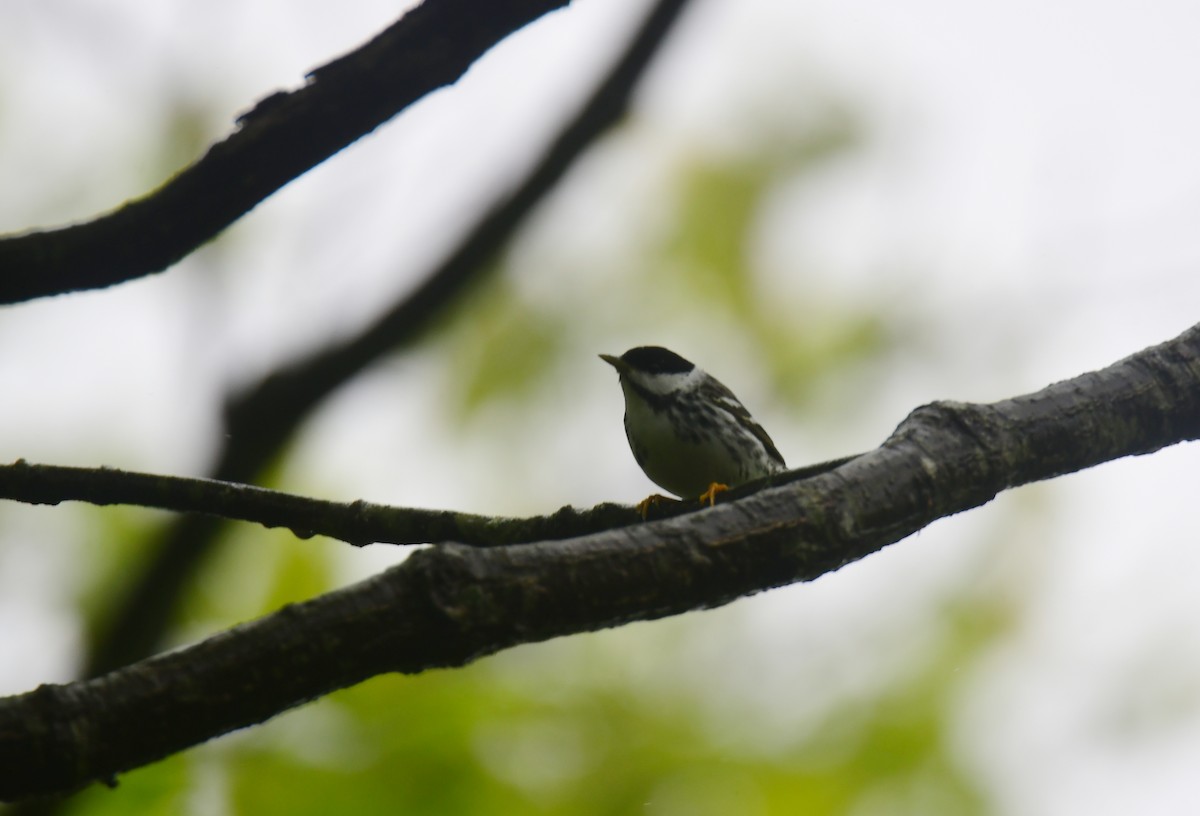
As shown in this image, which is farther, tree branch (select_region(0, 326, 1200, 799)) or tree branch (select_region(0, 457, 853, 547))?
tree branch (select_region(0, 457, 853, 547))

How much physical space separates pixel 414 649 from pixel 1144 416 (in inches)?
73.0

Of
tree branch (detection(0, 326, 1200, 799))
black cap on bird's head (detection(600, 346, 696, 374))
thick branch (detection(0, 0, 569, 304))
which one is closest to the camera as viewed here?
tree branch (detection(0, 326, 1200, 799))

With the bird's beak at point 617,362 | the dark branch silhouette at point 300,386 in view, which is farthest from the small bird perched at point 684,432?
the dark branch silhouette at point 300,386

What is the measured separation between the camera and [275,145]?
2.14m

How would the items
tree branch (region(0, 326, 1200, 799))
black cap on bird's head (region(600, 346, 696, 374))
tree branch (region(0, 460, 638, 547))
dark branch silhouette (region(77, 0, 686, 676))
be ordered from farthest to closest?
1. black cap on bird's head (region(600, 346, 696, 374))
2. dark branch silhouette (region(77, 0, 686, 676))
3. tree branch (region(0, 460, 638, 547))
4. tree branch (region(0, 326, 1200, 799))

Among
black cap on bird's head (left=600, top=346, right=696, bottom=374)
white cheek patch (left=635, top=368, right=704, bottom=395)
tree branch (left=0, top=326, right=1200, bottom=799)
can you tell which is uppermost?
black cap on bird's head (left=600, top=346, right=696, bottom=374)

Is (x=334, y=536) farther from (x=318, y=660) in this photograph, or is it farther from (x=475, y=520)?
(x=318, y=660)

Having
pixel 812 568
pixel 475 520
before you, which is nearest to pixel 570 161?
pixel 475 520

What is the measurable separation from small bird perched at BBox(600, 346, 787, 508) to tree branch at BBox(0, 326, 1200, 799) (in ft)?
11.2

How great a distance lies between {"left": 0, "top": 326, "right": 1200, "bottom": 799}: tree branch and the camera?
1.43m

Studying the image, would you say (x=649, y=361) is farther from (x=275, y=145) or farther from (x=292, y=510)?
(x=275, y=145)

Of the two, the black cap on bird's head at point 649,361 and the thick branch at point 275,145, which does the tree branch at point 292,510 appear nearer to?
the thick branch at point 275,145

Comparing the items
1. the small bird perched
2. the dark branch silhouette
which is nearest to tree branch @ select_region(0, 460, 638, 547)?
the dark branch silhouette

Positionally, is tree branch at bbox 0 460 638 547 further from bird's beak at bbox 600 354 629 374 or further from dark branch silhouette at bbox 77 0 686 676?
bird's beak at bbox 600 354 629 374
